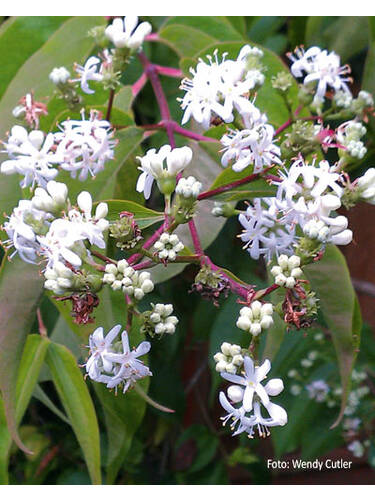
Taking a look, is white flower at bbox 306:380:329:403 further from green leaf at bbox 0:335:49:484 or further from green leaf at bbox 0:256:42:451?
green leaf at bbox 0:256:42:451

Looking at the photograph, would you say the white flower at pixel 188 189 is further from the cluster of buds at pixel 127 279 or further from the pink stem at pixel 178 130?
the pink stem at pixel 178 130

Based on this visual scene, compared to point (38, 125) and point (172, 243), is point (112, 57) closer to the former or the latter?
point (38, 125)

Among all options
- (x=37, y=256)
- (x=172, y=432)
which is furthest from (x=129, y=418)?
(x=172, y=432)

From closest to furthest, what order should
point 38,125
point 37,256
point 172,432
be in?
point 37,256 → point 38,125 → point 172,432

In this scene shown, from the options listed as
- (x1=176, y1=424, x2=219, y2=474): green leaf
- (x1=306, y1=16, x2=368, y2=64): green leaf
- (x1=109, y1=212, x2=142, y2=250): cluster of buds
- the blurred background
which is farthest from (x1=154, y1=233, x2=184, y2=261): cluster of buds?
(x1=176, y1=424, x2=219, y2=474): green leaf

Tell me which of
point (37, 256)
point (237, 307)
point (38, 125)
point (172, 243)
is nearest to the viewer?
point (172, 243)

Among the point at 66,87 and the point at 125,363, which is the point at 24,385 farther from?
the point at 66,87

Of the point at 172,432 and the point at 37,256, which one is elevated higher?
the point at 37,256

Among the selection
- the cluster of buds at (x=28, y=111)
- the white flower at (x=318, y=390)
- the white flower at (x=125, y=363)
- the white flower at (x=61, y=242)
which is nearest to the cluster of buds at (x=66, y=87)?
the cluster of buds at (x=28, y=111)
